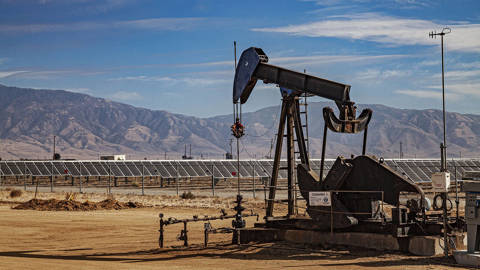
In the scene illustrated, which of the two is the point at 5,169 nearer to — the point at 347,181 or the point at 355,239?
the point at 347,181

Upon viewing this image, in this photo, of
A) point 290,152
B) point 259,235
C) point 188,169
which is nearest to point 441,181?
point 290,152

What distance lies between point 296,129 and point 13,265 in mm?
9181

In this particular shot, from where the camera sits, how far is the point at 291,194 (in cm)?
2033

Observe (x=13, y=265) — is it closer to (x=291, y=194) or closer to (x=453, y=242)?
(x=291, y=194)

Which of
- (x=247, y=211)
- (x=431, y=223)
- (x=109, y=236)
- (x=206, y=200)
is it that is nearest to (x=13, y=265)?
(x=109, y=236)

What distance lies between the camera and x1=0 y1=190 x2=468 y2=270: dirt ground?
51.8ft

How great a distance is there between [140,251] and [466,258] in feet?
30.7

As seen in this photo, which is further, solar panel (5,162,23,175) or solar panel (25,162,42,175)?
solar panel (5,162,23,175)

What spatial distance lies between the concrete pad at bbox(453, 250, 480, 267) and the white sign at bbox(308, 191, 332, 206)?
3.85m

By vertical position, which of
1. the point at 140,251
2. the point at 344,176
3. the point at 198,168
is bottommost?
the point at 140,251

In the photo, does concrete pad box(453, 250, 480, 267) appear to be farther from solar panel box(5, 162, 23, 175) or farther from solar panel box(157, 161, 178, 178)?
solar panel box(5, 162, 23, 175)

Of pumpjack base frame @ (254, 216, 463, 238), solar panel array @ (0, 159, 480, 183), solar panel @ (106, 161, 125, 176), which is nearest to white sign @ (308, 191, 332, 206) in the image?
pumpjack base frame @ (254, 216, 463, 238)

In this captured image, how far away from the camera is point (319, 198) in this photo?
18.0 m

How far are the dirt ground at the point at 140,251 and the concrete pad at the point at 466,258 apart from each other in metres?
0.23
